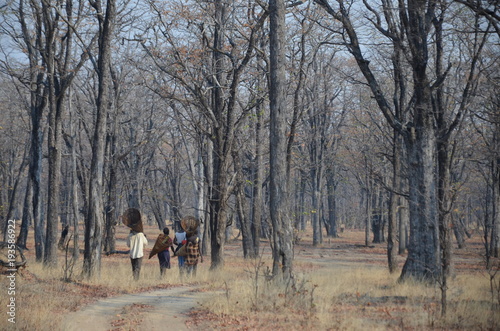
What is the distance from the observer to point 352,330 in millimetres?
7699

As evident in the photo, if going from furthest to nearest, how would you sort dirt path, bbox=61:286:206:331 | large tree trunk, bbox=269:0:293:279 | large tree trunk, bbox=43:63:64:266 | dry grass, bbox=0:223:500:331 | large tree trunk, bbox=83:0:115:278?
large tree trunk, bbox=43:63:64:266
large tree trunk, bbox=83:0:115:278
large tree trunk, bbox=269:0:293:279
dirt path, bbox=61:286:206:331
dry grass, bbox=0:223:500:331

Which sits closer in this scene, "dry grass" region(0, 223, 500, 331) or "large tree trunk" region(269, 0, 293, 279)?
"dry grass" region(0, 223, 500, 331)

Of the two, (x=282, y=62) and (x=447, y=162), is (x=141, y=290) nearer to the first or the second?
(x=282, y=62)

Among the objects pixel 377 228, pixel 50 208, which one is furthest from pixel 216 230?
pixel 377 228

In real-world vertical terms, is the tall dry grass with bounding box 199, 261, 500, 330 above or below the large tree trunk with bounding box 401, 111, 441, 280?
below

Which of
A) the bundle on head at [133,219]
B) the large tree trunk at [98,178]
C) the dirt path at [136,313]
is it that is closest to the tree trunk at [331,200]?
the bundle on head at [133,219]

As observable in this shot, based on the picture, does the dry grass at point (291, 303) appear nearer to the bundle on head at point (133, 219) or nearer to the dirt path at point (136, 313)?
the dirt path at point (136, 313)

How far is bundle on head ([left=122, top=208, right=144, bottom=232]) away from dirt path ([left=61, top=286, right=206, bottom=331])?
2.51 metres

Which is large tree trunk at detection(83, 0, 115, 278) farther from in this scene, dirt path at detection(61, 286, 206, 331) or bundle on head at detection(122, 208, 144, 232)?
dirt path at detection(61, 286, 206, 331)

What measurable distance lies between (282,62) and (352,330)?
6959 millimetres

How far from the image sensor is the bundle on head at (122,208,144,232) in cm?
1488

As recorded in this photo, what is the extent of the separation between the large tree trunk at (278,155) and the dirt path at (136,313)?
2462mm

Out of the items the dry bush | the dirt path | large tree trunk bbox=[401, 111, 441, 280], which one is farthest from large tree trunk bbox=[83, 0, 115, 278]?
large tree trunk bbox=[401, 111, 441, 280]

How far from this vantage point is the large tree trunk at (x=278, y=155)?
11.7 m
